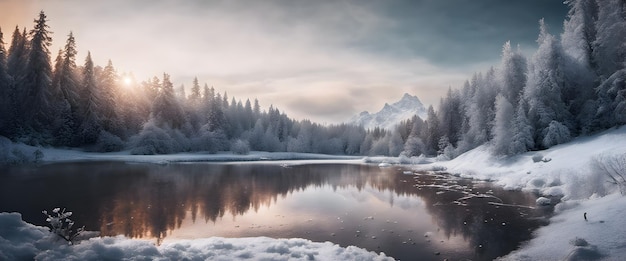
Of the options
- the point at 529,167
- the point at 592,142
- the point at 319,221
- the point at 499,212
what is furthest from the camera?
the point at 529,167

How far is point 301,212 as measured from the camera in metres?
17.7

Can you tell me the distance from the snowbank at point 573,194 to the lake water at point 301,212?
3.53ft

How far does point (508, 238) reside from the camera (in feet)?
41.3

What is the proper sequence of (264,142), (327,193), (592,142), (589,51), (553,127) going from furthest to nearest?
1. (264,142)
2. (589,51)
3. (553,127)
4. (592,142)
5. (327,193)

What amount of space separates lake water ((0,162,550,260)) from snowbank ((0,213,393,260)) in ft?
7.17

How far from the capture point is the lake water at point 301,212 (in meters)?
12.5

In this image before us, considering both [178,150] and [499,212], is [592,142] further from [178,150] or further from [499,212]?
[178,150]

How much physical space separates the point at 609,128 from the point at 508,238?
2854cm

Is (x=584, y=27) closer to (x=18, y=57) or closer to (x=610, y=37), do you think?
(x=610, y=37)

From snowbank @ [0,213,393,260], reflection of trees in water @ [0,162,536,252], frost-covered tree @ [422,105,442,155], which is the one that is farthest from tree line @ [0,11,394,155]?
snowbank @ [0,213,393,260]

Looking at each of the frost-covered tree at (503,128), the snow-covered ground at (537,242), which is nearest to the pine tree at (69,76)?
the snow-covered ground at (537,242)

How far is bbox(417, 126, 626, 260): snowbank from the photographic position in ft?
33.1

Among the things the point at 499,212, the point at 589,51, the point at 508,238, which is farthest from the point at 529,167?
the point at 508,238

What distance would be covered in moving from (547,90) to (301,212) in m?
34.4
